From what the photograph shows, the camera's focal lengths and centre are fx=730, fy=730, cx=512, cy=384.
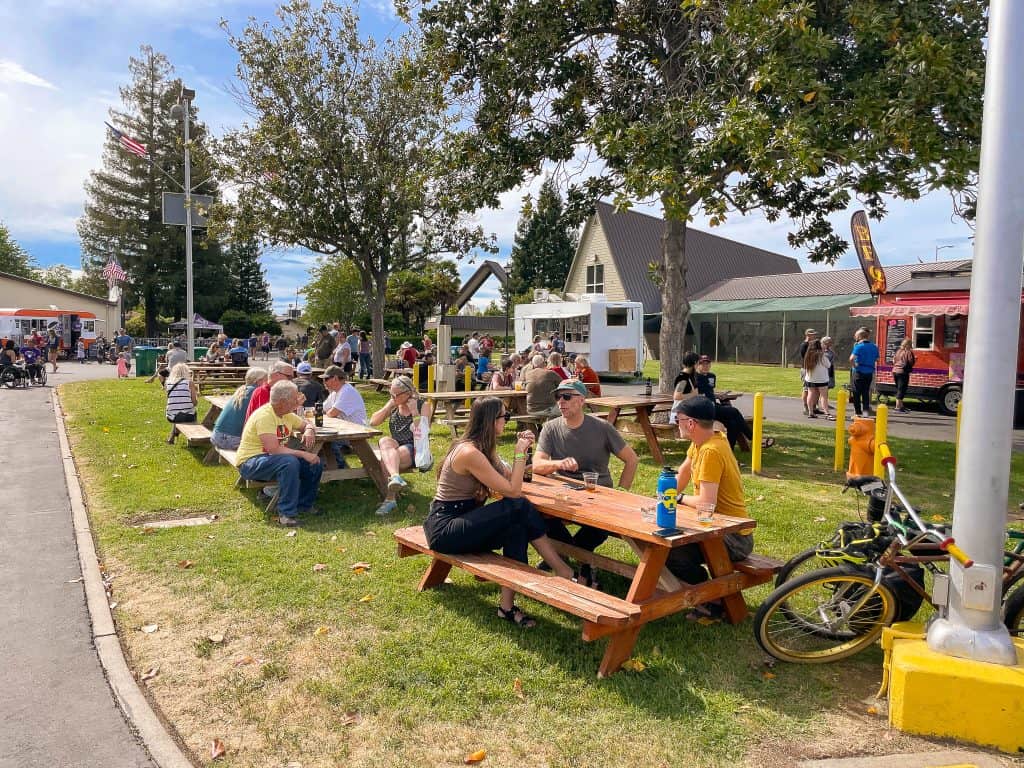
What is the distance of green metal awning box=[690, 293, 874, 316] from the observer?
30141mm

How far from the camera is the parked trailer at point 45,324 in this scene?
1423 inches

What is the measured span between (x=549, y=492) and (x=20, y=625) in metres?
3.42

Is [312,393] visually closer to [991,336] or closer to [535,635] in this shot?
[535,635]

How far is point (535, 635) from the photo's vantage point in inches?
169

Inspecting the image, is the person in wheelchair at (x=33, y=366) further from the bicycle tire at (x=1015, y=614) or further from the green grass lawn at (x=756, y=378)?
the bicycle tire at (x=1015, y=614)

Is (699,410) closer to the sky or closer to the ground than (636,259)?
closer to the ground

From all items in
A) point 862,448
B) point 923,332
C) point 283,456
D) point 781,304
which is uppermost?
point 781,304

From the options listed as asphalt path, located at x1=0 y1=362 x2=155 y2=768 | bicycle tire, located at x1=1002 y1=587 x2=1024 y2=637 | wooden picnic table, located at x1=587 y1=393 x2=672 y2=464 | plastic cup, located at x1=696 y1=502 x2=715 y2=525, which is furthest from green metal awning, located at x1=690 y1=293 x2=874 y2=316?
asphalt path, located at x1=0 y1=362 x2=155 y2=768

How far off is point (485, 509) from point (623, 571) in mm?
967

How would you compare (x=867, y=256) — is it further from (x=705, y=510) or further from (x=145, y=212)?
(x=145, y=212)

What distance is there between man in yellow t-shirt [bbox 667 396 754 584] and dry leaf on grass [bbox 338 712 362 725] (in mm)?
2105

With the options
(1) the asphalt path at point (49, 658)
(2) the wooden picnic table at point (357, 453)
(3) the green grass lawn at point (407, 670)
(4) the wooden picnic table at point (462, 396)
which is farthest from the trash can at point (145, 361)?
(3) the green grass lawn at point (407, 670)

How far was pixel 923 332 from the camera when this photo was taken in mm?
16766

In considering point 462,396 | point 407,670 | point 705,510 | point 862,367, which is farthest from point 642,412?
point 862,367
